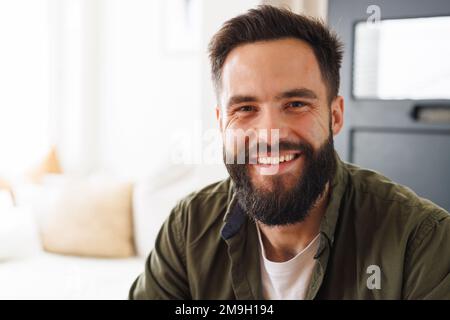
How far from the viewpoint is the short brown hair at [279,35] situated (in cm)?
98

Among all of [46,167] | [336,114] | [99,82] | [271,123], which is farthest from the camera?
[99,82]

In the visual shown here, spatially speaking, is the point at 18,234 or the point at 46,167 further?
the point at 46,167

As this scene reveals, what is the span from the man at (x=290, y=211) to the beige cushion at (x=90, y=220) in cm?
87

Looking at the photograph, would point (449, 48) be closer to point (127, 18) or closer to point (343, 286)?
point (343, 286)

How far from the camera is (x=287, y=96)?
934mm

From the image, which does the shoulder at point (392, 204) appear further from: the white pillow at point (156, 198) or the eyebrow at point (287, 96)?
the white pillow at point (156, 198)

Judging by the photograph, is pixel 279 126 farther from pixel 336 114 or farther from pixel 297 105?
pixel 336 114

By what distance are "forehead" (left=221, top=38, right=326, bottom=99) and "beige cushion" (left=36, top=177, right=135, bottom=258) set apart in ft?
3.51

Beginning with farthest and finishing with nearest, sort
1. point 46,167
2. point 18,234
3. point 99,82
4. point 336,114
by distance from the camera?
point 99,82 → point 46,167 → point 18,234 → point 336,114

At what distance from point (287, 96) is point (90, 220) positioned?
1.23 m

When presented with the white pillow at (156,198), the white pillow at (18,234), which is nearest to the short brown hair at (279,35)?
the white pillow at (156,198)

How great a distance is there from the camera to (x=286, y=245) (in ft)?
3.33

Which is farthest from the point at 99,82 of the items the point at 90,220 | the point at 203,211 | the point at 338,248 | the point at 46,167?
the point at 338,248

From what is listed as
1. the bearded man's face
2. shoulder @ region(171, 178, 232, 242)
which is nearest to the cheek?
the bearded man's face
